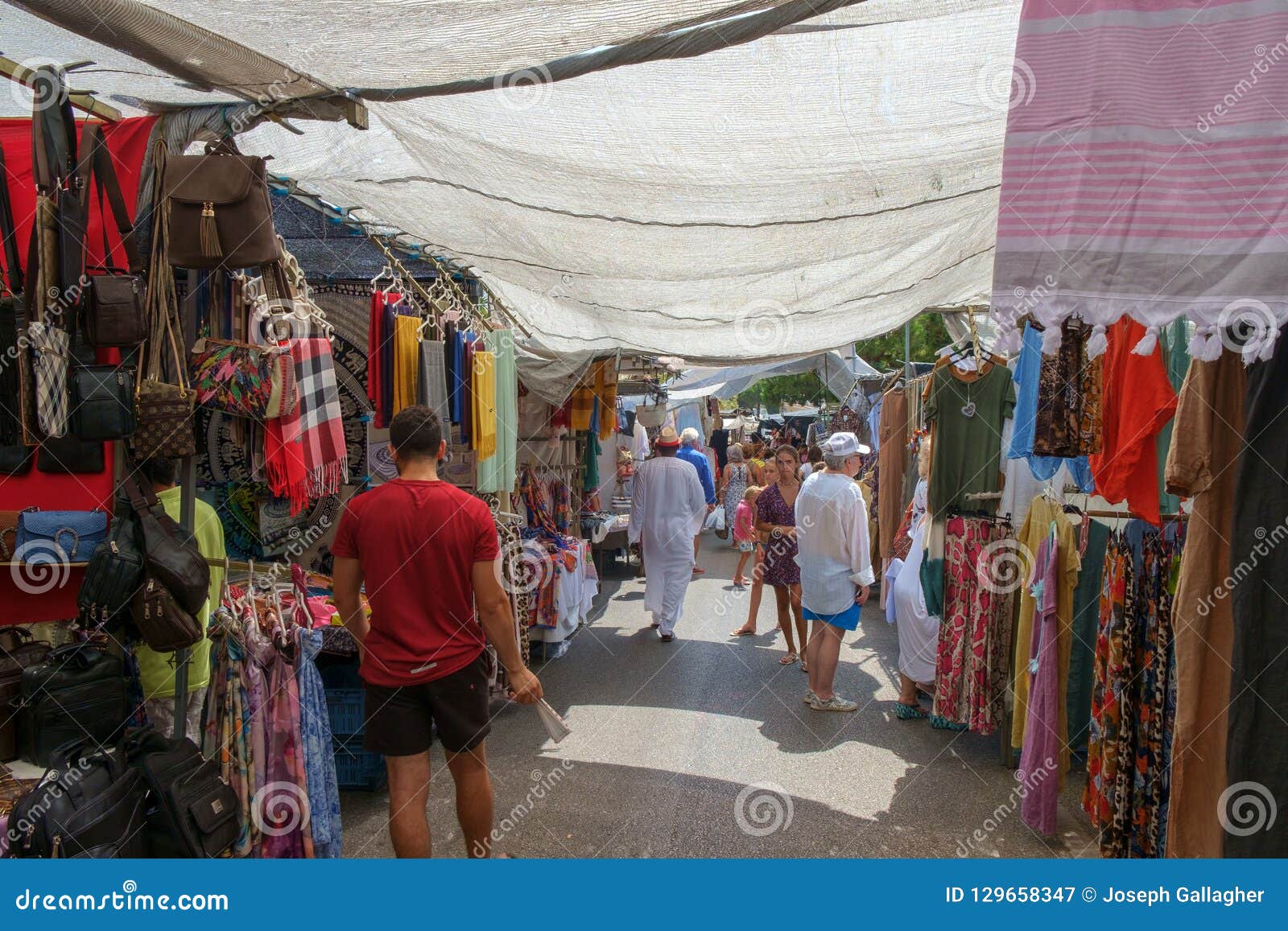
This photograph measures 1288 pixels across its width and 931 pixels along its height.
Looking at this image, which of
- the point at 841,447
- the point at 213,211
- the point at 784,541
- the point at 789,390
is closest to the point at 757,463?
the point at 784,541

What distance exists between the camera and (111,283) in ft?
9.78

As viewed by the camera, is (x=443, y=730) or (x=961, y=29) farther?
(x=443, y=730)

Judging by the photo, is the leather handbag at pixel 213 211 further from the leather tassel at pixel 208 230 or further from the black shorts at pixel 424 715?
the black shorts at pixel 424 715

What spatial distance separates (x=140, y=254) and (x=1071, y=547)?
437 centimetres

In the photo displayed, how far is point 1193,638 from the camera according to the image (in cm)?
263

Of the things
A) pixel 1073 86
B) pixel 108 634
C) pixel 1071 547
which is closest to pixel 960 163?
pixel 1071 547

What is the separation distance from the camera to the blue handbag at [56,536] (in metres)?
3.26

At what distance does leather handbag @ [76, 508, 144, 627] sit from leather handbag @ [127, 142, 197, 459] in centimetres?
34

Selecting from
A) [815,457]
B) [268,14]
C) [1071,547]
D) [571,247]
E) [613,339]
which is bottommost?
[815,457]

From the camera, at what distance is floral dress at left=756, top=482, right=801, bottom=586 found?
749cm

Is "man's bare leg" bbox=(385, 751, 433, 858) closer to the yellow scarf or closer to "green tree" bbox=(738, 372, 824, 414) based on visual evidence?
the yellow scarf

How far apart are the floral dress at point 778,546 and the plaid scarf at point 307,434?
14.4ft

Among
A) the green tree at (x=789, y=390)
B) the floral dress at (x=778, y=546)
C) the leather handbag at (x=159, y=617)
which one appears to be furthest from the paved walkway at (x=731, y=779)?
the green tree at (x=789, y=390)

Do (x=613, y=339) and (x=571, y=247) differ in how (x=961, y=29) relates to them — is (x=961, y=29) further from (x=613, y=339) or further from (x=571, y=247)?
(x=613, y=339)
